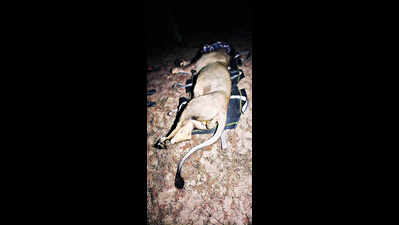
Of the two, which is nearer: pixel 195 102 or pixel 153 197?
pixel 153 197

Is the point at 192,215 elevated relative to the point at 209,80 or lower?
lower

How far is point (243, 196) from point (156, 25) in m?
5.95

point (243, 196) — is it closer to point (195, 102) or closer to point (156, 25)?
point (195, 102)

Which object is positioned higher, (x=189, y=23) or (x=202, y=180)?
(x=189, y=23)

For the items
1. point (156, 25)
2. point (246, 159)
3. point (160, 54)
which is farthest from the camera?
point (156, 25)

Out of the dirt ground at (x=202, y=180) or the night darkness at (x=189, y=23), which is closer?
the dirt ground at (x=202, y=180)

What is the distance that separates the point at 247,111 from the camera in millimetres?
2701

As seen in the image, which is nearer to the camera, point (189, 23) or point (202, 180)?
point (202, 180)

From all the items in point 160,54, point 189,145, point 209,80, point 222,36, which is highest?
point 222,36

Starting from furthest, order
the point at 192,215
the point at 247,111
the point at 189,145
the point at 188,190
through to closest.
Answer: the point at 247,111
the point at 189,145
the point at 188,190
the point at 192,215

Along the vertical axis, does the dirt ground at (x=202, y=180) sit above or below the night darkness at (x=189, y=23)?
below

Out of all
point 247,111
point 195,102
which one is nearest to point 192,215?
point 195,102

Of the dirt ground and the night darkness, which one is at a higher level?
the night darkness

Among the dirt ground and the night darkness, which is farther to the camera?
the night darkness
